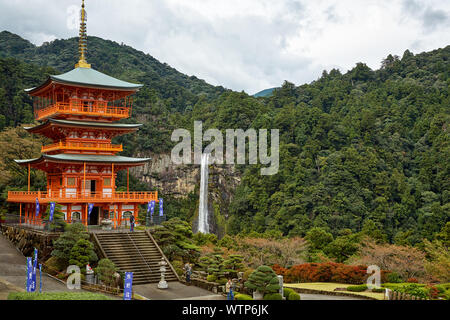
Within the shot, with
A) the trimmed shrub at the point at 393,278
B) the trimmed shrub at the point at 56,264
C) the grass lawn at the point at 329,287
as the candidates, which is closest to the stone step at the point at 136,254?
the trimmed shrub at the point at 56,264

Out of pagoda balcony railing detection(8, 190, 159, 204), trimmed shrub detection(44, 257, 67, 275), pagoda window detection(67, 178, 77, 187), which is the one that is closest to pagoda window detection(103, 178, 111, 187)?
pagoda balcony railing detection(8, 190, 159, 204)

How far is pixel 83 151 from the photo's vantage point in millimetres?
31297

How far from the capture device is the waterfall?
65125 millimetres

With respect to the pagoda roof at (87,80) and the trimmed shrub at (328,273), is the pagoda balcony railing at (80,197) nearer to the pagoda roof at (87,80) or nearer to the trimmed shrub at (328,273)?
the pagoda roof at (87,80)

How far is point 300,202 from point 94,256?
38744mm

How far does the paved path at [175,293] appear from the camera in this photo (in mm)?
20812

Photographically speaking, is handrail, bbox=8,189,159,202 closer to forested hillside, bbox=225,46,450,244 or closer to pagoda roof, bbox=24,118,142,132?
pagoda roof, bbox=24,118,142,132

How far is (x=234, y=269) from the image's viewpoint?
2500 cm

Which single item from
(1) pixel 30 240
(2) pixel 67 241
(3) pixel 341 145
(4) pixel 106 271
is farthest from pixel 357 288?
(3) pixel 341 145

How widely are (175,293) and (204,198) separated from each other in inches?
1840

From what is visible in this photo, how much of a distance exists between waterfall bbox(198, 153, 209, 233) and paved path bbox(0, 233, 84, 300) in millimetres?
37272

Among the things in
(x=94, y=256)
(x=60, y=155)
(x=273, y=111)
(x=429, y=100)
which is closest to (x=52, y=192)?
(x=60, y=155)

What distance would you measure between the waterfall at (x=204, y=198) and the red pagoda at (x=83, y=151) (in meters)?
33.5
